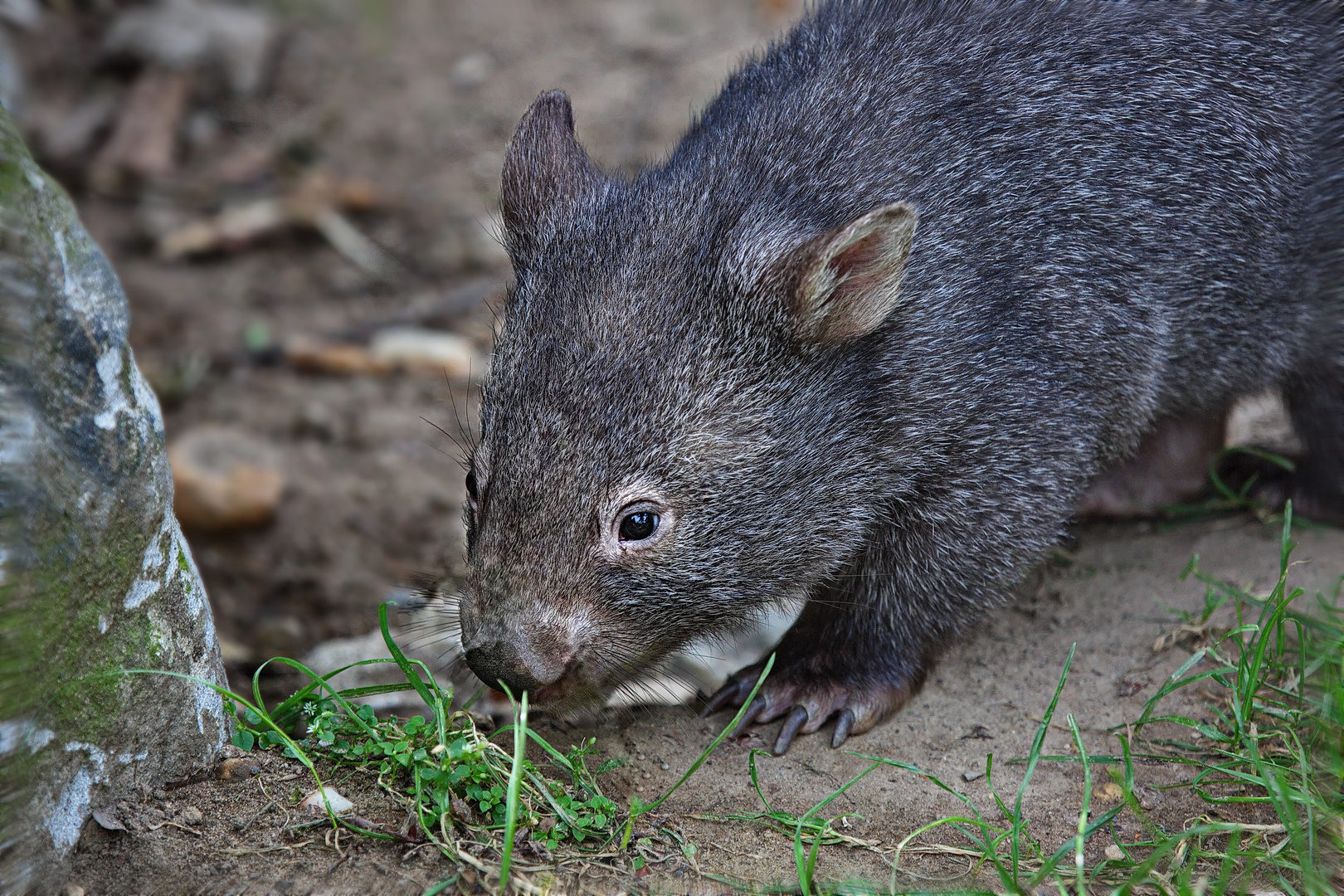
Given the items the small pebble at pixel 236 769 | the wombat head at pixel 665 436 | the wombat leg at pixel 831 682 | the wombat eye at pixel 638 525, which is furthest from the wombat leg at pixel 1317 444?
the small pebble at pixel 236 769

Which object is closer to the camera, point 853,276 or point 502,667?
point 502,667

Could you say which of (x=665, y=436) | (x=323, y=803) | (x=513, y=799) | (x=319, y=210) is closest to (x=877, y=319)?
(x=665, y=436)

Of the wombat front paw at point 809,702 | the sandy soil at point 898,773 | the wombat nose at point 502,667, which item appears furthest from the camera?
the wombat front paw at point 809,702

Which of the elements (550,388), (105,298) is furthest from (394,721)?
(105,298)

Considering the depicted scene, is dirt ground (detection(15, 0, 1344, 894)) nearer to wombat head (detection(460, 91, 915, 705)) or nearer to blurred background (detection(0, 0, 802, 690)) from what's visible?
blurred background (detection(0, 0, 802, 690))

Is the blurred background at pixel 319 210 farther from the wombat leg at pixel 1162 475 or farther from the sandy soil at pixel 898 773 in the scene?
the wombat leg at pixel 1162 475

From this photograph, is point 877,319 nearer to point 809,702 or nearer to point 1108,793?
point 809,702

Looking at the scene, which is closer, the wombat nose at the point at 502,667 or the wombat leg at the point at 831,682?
the wombat nose at the point at 502,667

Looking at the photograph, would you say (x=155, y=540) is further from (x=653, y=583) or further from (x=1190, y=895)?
(x=1190, y=895)

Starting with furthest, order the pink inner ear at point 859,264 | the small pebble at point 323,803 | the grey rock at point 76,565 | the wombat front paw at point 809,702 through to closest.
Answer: the wombat front paw at point 809,702 → the pink inner ear at point 859,264 → the small pebble at point 323,803 → the grey rock at point 76,565
